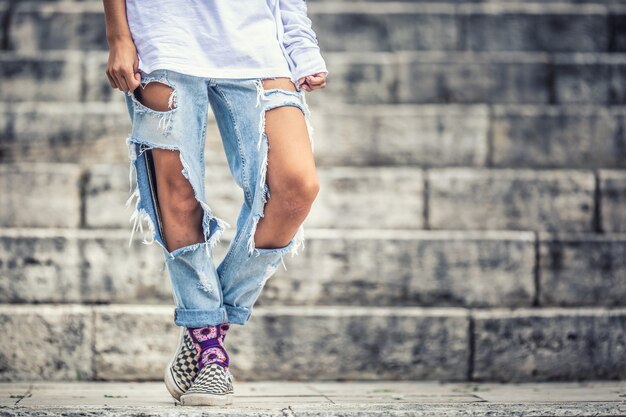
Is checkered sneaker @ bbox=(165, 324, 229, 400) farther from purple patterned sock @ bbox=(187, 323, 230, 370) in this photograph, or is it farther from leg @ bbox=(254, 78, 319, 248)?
leg @ bbox=(254, 78, 319, 248)

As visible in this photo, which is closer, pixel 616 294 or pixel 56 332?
pixel 56 332

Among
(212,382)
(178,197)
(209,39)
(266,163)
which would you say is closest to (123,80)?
(209,39)

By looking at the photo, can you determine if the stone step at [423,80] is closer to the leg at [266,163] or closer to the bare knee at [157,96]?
the leg at [266,163]

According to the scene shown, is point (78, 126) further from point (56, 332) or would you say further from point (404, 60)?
point (404, 60)

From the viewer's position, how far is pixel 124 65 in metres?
3.05

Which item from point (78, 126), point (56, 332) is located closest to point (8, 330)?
point (56, 332)

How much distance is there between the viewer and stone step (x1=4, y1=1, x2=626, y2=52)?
19.7ft

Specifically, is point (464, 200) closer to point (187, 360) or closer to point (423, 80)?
point (423, 80)

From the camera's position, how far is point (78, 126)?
4.96m

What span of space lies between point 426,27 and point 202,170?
10.8 feet

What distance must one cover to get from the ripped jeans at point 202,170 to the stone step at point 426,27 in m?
2.98

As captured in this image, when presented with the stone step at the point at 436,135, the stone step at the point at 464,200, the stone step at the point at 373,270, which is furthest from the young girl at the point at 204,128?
the stone step at the point at 436,135

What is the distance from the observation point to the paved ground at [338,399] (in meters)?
2.95

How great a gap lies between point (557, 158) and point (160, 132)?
2590 millimetres
